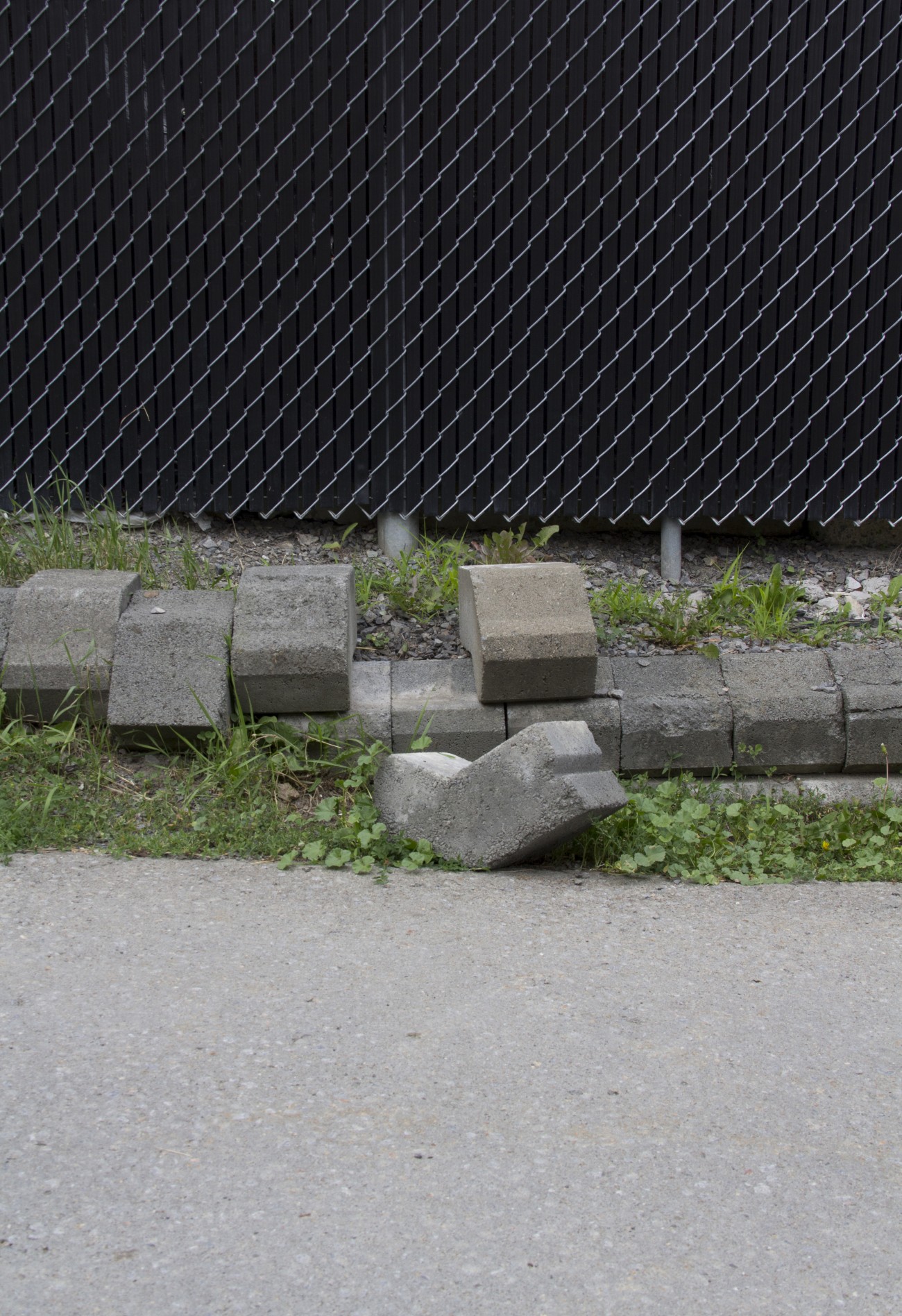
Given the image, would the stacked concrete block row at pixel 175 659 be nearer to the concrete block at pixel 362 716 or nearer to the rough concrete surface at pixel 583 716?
the concrete block at pixel 362 716

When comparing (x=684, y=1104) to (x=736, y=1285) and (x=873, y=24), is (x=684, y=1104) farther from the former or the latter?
(x=873, y=24)

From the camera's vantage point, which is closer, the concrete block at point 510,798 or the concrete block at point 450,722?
the concrete block at point 510,798

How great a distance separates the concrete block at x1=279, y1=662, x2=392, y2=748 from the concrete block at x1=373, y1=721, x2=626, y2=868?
0.30m

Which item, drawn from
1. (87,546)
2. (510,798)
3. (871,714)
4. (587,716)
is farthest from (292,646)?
(871,714)

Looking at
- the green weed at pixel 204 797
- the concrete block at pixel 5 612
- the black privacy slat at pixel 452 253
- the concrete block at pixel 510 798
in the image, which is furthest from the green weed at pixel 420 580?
the concrete block at pixel 5 612

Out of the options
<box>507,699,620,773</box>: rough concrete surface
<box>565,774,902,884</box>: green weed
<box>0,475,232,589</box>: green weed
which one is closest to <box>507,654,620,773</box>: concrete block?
<box>507,699,620,773</box>: rough concrete surface

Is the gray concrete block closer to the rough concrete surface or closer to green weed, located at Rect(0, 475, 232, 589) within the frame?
green weed, located at Rect(0, 475, 232, 589)

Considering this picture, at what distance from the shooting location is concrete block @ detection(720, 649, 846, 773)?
3.45 meters

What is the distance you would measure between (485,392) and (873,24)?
190 centimetres

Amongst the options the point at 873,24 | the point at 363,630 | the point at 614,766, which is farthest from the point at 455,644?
the point at 873,24

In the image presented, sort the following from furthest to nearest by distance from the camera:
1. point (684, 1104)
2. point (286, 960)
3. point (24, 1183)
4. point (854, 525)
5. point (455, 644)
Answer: point (854, 525)
point (455, 644)
point (286, 960)
point (684, 1104)
point (24, 1183)

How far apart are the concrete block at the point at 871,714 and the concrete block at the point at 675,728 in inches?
15.1

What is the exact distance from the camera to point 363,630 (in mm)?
3783

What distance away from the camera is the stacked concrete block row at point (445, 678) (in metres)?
3.29
